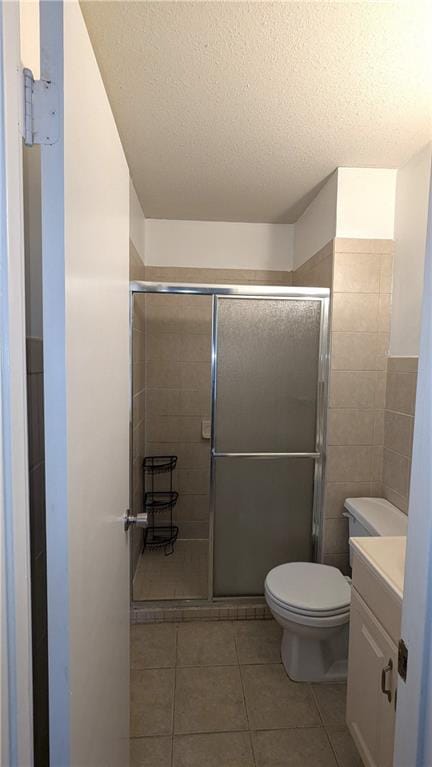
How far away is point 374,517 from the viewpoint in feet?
5.75

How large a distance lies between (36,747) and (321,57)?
1.99m

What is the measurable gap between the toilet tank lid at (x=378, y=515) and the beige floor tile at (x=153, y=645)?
3.78ft

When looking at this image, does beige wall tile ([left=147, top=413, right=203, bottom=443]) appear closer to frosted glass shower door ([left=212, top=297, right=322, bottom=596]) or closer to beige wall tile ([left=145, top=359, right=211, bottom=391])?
beige wall tile ([left=145, top=359, right=211, bottom=391])

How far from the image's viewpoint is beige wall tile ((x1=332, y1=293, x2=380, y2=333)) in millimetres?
1972

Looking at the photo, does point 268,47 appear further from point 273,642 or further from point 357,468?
point 273,642

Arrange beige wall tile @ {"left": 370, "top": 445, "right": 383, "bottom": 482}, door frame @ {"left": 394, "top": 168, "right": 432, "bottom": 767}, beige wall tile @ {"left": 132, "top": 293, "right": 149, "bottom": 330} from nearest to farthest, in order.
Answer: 1. door frame @ {"left": 394, "top": 168, "right": 432, "bottom": 767}
2. beige wall tile @ {"left": 370, "top": 445, "right": 383, "bottom": 482}
3. beige wall tile @ {"left": 132, "top": 293, "right": 149, "bottom": 330}

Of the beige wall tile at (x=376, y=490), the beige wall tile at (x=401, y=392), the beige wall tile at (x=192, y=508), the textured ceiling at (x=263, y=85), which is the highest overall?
the textured ceiling at (x=263, y=85)

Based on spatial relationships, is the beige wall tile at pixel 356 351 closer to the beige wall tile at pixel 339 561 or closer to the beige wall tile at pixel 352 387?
the beige wall tile at pixel 352 387

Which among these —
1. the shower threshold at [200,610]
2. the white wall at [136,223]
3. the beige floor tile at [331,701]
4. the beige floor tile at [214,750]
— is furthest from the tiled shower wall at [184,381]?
the beige floor tile at [214,750]

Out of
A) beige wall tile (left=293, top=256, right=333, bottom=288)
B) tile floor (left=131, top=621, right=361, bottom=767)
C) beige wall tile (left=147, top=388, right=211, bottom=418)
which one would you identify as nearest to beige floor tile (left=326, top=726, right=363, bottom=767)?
tile floor (left=131, top=621, right=361, bottom=767)

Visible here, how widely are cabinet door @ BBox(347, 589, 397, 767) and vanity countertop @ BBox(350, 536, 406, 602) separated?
0.51 feet

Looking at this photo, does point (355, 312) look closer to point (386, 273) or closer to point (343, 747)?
point (386, 273)

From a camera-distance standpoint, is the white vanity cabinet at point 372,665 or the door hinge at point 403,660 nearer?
the door hinge at point 403,660

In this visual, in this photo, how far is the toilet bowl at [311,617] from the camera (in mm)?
1543
